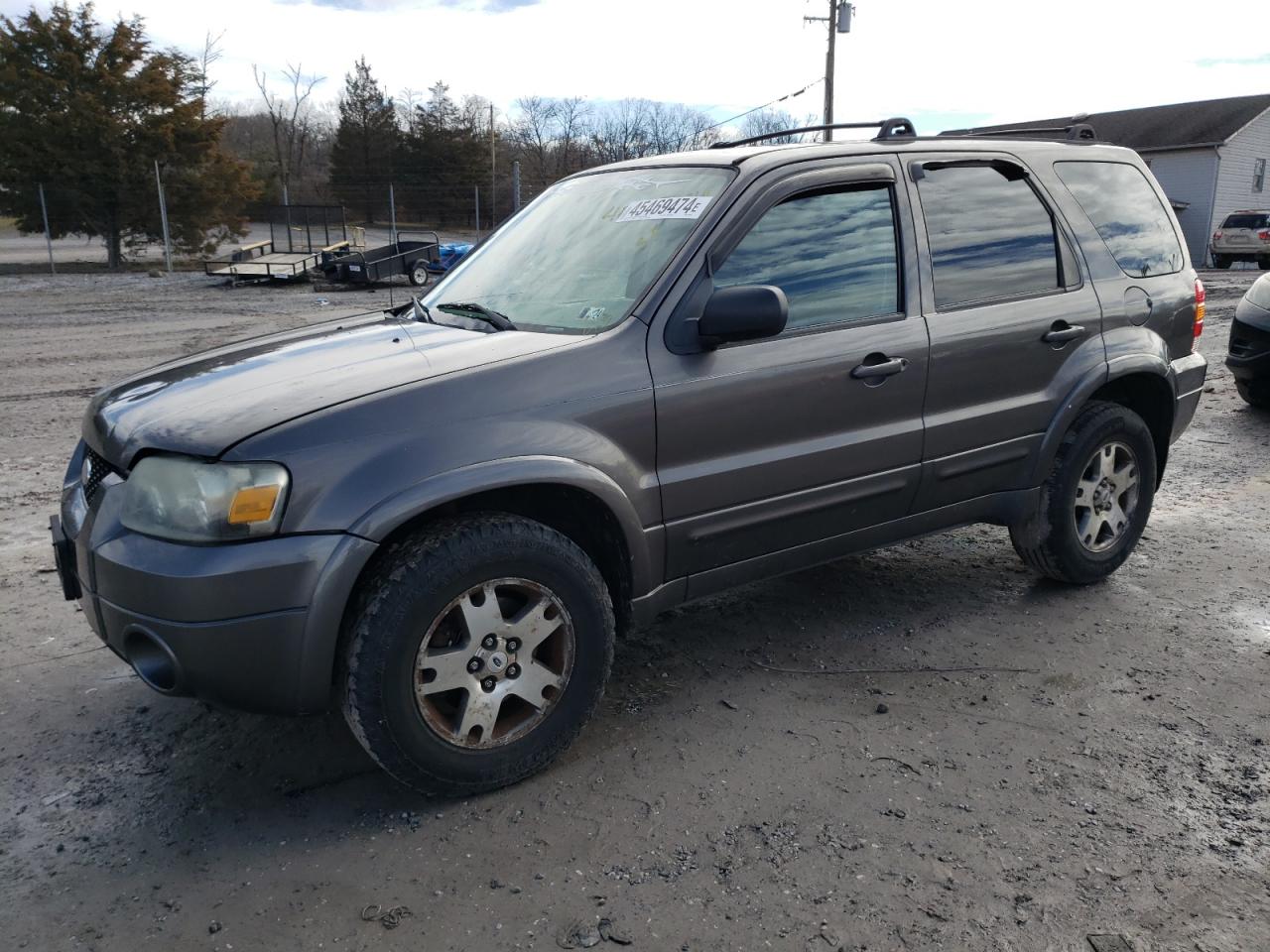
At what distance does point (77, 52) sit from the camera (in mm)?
27094

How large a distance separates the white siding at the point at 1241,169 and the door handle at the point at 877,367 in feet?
137

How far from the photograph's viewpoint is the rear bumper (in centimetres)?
479

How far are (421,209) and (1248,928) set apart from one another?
39164 millimetres

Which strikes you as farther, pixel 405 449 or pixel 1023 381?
pixel 1023 381

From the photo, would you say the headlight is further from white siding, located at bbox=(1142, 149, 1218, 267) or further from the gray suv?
white siding, located at bbox=(1142, 149, 1218, 267)

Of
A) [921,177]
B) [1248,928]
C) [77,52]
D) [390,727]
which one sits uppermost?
[77,52]

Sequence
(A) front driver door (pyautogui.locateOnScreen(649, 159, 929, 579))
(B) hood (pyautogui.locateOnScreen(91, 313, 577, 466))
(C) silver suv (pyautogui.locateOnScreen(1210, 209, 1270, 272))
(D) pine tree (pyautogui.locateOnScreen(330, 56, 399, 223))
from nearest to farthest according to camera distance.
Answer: (B) hood (pyautogui.locateOnScreen(91, 313, 577, 466))
(A) front driver door (pyautogui.locateOnScreen(649, 159, 929, 579))
(C) silver suv (pyautogui.locateOnScreen(1210, 209, 1270, 272))
(D) pine tree (pyautogui.locateOnScreen(330, 56, 399, 223))

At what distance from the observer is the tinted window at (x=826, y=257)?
137 inches

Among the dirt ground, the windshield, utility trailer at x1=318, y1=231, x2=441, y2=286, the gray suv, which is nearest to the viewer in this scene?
the dirt ground

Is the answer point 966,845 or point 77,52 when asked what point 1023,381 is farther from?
point 77,52

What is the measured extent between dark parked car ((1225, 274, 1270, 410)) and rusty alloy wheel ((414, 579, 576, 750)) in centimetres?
753

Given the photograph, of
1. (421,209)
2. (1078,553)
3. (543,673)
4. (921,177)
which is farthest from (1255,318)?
(421,209)

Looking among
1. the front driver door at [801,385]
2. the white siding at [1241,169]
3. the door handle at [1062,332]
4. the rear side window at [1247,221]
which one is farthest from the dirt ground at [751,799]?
the white siding at [1241,169]

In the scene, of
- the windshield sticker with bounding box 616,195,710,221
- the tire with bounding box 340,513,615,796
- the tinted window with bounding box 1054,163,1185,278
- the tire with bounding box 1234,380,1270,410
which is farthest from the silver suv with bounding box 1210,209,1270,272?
the tire with bounding box 340,513,615,796
